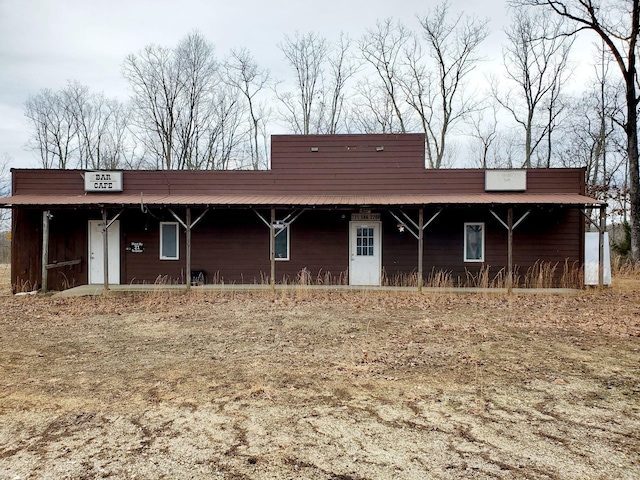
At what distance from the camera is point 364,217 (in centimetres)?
1341

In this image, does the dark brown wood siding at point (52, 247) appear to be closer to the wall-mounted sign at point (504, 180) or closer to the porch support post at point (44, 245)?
the porch support post at point (44, 245)

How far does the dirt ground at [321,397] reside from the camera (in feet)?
10.3

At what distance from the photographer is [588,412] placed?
399 centimetres

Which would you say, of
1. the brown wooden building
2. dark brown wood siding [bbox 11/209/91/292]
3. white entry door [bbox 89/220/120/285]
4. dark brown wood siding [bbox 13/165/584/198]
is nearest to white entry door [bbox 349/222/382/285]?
the brown wooden building

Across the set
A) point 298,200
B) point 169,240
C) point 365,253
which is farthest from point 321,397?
point 169,240

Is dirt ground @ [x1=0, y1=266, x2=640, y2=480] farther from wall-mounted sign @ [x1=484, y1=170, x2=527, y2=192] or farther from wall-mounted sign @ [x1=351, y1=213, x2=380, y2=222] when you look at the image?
wall-mounted sign @ [x1=484, y1=170, x2=527, y2=192]

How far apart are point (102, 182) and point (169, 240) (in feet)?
8.75

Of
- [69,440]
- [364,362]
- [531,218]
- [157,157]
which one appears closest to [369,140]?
[531,218]

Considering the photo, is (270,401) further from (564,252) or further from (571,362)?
(564,252)

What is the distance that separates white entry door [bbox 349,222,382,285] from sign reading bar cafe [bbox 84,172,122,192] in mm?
7249

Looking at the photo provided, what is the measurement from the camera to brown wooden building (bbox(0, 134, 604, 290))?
43.1 feet

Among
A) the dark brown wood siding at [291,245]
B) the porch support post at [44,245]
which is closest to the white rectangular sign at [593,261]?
the dark brown wood siding at [291,245]

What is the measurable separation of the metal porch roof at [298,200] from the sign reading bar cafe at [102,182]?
0.70 ft

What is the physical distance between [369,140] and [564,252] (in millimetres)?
6680
